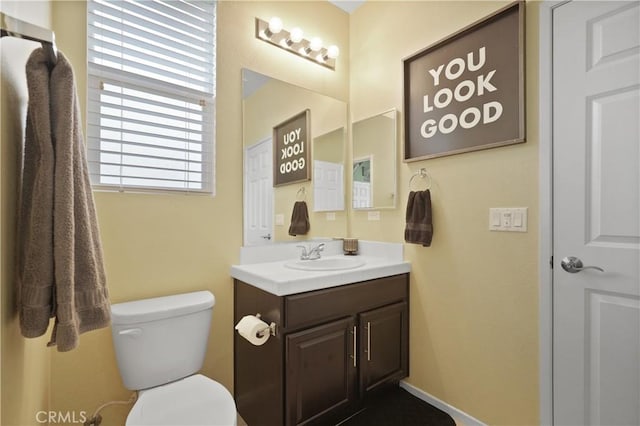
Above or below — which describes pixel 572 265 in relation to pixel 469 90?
below

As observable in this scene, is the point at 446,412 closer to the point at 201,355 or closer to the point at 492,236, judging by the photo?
the point at 492,236

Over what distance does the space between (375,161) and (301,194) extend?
0.60m

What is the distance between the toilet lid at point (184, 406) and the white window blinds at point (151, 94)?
0.95m

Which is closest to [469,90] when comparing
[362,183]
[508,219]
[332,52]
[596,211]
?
[508,219]

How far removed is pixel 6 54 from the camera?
74 cm

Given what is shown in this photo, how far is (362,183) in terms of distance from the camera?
2322 millimetres

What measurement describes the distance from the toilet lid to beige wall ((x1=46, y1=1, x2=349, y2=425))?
0.34 metres

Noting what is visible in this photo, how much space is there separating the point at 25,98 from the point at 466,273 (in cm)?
197

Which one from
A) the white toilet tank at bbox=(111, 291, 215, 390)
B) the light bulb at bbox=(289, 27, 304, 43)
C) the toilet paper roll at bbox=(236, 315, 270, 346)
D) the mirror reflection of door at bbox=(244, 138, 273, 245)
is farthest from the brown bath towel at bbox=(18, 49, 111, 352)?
the light bulb at bbox=(289, 27, 304, 43)

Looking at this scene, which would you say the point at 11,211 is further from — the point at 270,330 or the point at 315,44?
the point at 315,44

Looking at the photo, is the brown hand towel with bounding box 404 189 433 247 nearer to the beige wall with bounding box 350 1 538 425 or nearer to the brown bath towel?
the beige wall with bounding box 350 1 538 425

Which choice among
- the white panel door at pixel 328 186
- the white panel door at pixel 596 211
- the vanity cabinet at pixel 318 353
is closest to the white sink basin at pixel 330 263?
the vanity cabinet at pixel 318 353

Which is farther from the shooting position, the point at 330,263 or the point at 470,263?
the point at 330,263

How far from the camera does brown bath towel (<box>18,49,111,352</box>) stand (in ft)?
2.43
